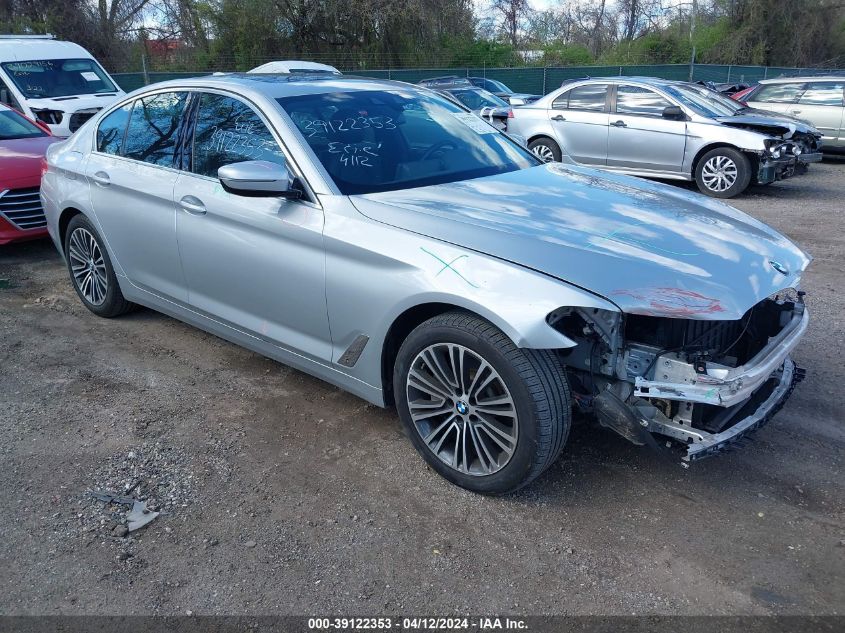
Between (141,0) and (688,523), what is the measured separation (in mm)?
33144

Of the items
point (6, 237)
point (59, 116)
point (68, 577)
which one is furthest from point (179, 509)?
point (59, 116)

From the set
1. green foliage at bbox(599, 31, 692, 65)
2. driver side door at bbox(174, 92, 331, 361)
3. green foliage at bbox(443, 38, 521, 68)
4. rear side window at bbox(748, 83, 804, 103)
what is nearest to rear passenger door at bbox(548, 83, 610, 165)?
rear side window at bbox(748, 83, 804, 103)

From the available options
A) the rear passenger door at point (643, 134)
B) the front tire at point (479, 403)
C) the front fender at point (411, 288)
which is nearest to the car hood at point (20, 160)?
the front fender at point (411, 288)

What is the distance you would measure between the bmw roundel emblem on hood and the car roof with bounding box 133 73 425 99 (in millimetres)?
2400

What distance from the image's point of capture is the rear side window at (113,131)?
196 inches

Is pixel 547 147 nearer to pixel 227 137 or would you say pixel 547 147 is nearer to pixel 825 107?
pixel 825 107

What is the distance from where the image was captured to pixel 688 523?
3162 mm

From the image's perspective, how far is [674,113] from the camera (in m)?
10.7

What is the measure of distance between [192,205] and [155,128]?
0.82m

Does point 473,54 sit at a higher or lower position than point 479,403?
higher

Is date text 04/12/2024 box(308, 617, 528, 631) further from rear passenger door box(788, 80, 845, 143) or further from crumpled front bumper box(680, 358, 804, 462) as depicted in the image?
rear passenger door box(788, 80, 845, 143)

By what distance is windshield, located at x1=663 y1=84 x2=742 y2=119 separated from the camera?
426 inches

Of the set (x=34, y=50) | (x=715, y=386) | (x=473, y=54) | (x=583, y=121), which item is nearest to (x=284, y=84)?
(x=715, y=386)

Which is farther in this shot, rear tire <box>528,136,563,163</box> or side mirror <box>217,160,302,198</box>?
rear tire <box>528,136,563,163</box>
